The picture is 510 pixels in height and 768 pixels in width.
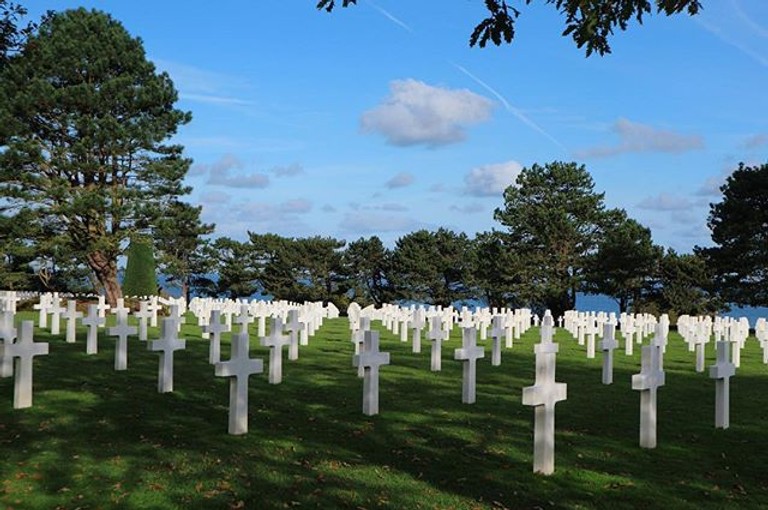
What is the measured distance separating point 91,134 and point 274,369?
28.1 m

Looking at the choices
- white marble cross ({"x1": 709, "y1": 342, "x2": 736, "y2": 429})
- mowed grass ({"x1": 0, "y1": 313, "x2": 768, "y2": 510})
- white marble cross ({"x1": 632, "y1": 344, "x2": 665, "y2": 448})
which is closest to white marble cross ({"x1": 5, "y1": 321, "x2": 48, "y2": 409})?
mowed grass ({"x1": 0, "y1": 313, "x2": 768, "y2": 510})

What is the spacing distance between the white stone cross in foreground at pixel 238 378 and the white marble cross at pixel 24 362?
288cm

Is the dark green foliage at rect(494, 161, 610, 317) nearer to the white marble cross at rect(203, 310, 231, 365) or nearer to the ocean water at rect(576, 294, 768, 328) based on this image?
the ocean water at rect(576, 294, 768, 328)

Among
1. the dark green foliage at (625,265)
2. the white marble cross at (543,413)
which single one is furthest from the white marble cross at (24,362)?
the dark green foliage at (625,265)

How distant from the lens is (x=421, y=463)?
7.61 metres

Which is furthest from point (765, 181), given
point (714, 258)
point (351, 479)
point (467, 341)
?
point (351, 479)

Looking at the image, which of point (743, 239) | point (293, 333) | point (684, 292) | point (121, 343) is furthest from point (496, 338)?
point (684, 292)

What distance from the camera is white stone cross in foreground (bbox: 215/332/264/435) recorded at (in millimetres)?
8578

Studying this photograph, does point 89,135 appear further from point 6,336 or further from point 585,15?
point 585,15

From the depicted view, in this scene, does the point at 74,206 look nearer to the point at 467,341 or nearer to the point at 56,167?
the point at 56,167

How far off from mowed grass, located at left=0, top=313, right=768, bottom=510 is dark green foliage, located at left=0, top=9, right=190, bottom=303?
25.3 meters

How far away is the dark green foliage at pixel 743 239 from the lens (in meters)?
36.1

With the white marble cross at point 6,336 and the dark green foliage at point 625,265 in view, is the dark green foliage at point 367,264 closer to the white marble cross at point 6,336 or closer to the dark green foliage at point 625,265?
the dark green foliage at point 625,265

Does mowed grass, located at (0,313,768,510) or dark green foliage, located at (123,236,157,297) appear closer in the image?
mowed grass, located at (0,313,768,510)
